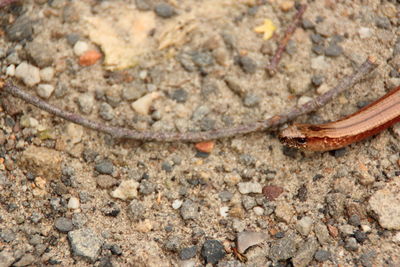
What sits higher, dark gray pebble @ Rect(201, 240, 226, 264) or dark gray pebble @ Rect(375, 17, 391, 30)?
dark gray pebble @ Rect(375, 17, 391, 30)

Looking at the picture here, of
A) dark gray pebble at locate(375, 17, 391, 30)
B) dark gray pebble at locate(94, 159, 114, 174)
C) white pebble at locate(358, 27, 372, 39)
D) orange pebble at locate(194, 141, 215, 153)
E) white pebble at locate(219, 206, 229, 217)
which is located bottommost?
white pebble at locate(219, 206, 229, 217)

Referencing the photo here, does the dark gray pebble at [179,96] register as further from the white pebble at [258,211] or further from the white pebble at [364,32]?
the white pebble at [364,32]

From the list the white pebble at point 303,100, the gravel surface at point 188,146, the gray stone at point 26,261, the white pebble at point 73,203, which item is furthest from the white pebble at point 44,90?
the white pebble at point 303,100

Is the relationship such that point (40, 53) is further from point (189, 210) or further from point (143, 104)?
point (189, 210)

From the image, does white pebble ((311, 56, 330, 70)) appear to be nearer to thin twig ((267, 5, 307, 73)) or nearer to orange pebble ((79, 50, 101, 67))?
thin twig ((267, 5, 307, 73))

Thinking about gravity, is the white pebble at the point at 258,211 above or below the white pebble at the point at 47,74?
below

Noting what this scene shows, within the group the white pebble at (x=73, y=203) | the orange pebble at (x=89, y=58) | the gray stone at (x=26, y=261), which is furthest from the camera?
the orange pebble at (x=89, y=58)

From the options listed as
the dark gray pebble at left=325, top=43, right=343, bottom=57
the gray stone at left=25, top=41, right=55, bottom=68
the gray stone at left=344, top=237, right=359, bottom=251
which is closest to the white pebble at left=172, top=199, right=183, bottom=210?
the gray stone at left=344, top=237, right=359, bottom=251

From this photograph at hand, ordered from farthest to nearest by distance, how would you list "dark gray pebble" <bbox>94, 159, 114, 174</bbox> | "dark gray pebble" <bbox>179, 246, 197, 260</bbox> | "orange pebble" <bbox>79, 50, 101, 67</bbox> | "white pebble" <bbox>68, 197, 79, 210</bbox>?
"orange pebble" <bbox>79, 50, 101, 67</bbox> → "dark gray pebble" <bbox>94, 159, 114, 174</bbox> → "white pebble" <bbox>68, 197, 79, 210</bbox> → "dark gray pebble" <bbox>179, 246, 197, 260</bbox>
